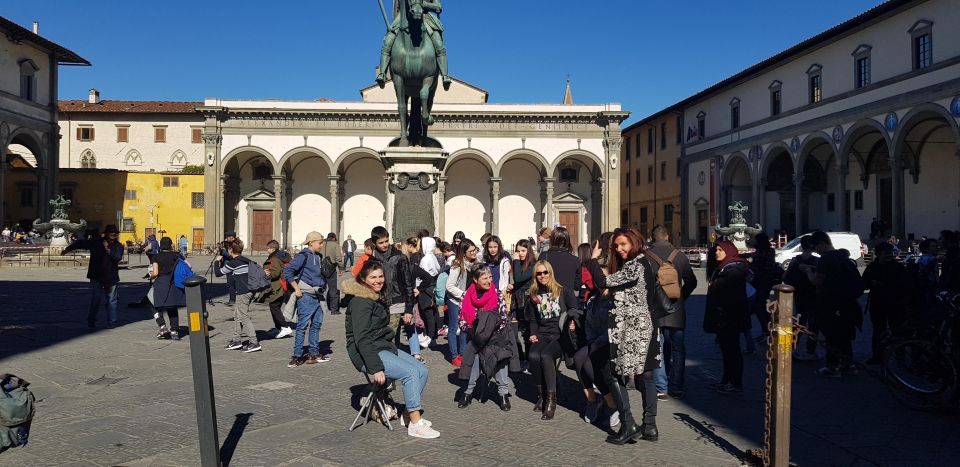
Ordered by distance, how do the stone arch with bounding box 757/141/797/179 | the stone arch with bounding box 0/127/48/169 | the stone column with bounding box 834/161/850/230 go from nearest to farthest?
the stone column with bounding box 834/161/850/230 → the stone arch with bounding box 757/141/797/179 → the stone arch with bounding box 0/127/48/169

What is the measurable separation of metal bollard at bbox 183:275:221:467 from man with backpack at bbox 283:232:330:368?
11.5 feet

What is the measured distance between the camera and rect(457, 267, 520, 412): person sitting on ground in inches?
219

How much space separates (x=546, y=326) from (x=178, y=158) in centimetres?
4935

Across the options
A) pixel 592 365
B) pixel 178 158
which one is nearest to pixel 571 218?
pixel 178 158

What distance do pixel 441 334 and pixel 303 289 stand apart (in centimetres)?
274

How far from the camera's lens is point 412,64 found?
10.1 m

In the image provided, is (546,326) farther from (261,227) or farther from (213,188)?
(261,227)

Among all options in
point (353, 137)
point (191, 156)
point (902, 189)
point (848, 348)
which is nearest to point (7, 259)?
point (353, 137)

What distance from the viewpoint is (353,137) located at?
37969 mm

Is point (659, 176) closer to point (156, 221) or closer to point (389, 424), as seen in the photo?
point (156, 221)

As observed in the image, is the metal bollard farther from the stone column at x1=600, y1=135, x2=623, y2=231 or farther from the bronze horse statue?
the stone column at x1=600, y1=135, x2=623, y2=231

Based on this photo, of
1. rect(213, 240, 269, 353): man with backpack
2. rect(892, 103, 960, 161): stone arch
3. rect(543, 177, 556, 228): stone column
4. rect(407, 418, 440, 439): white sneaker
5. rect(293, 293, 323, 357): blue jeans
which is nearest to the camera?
rect(407, 418, 440, 439): white sneaker

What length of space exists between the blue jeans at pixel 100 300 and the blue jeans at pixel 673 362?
8312 millimetres

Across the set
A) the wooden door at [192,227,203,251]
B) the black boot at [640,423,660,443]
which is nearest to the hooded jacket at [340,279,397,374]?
the black boot at [640,423,660,443]
